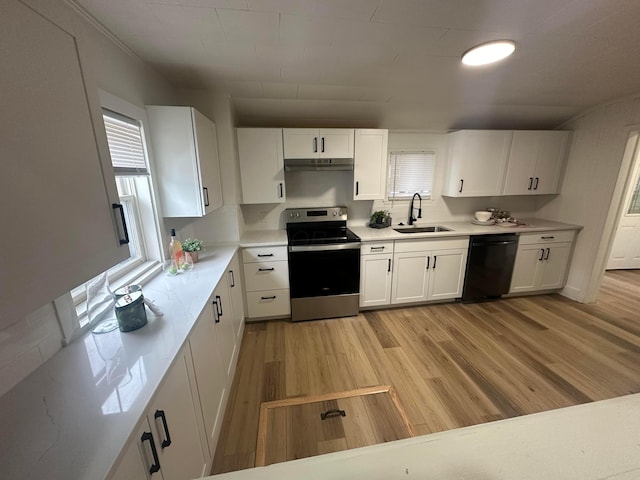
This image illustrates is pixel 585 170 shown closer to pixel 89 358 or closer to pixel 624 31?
pixel 624 31

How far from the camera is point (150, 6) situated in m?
1.20

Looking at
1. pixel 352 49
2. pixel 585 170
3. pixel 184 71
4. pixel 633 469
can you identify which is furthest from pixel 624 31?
pixel 184 71

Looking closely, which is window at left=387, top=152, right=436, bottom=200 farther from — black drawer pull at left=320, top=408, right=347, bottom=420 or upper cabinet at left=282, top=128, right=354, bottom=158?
black drawer pull at left=320, top=408, right=347, bottom=420

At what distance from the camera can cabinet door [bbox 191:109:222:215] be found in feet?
6.17

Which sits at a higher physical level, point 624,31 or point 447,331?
point 624,31

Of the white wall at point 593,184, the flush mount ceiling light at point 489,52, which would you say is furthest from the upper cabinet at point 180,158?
the white wall at point 593,184

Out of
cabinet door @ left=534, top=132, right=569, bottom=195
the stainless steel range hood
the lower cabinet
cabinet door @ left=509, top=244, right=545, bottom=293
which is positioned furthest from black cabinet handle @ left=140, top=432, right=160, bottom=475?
cabinet door @ left=534, top=132, right=569, bottom=195

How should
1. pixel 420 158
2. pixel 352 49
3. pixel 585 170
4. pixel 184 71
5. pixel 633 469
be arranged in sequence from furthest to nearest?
pixel 420 158
pixel 585 170
pixel 184 71
pixel 352 49
pixel 633 469

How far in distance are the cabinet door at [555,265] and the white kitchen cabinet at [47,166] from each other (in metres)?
4.37

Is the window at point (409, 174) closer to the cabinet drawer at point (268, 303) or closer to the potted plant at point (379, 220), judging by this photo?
the potted plant at point (379, 220)

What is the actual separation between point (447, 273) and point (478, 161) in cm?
149

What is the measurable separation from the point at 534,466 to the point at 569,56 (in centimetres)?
259

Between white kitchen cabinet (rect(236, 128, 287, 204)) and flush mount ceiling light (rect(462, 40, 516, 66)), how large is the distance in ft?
5.70

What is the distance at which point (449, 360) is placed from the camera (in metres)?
2.20
